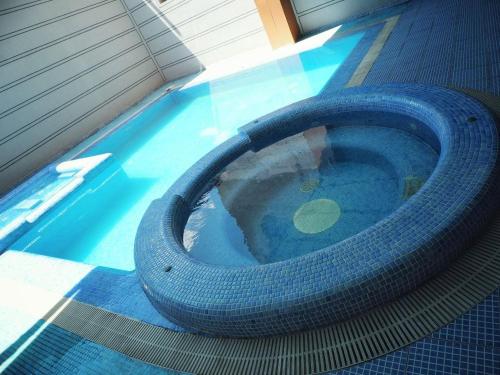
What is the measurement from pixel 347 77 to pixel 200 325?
503 cm

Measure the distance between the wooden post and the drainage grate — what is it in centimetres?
844

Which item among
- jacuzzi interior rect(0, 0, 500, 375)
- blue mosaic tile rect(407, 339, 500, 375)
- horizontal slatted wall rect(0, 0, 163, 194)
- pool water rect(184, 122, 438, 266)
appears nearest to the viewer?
blue mosaic tile rect(407, 339, 500, 375)

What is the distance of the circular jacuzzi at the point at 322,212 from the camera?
7.48ft

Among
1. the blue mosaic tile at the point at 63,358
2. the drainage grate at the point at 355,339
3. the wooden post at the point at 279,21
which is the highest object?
the wooden post at the point at 279,21

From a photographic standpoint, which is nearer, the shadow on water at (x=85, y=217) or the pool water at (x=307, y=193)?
the pool water at (x=307, y=193)

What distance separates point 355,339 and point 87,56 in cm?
1137

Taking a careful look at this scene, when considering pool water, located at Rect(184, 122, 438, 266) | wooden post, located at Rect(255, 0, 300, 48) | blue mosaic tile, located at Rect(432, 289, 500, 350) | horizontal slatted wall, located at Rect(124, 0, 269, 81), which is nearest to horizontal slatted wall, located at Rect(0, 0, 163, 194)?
horizontal slatted wall, located at Rect(124, 0, 269, 81)

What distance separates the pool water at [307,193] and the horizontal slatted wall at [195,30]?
21.8ft

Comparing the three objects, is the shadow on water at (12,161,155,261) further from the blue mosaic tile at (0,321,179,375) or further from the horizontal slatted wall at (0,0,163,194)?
the horizontal slatted wall at (0,0,163,194)

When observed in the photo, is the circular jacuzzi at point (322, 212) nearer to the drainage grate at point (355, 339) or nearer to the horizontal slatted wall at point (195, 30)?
the drainage grate at point (355, 339)

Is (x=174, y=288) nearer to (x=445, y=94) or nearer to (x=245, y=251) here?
(x=245, y=251)

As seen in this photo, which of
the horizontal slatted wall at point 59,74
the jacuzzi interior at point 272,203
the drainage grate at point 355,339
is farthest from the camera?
the horizontal slatted wall at point 59,74

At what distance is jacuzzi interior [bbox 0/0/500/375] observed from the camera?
2.22 metres

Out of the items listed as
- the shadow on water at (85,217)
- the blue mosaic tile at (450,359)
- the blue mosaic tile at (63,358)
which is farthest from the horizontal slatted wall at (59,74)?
the blue mosaic tile at (450,359)
